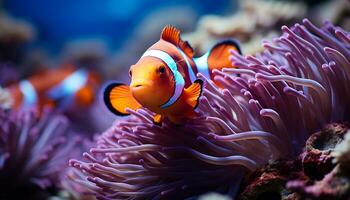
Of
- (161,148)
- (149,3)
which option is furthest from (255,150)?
(149,3)

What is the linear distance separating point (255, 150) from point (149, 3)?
27.4ft

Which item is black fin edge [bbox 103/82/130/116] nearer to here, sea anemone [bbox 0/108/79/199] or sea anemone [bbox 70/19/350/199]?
sea anemone [bbox 70/19/350/199]

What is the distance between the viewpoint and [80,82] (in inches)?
153

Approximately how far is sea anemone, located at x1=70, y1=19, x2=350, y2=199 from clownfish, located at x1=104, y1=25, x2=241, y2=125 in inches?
2.7

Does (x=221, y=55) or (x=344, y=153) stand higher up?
(x=221, y=55)

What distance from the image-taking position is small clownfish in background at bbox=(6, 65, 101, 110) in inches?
142

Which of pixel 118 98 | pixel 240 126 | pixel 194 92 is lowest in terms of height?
pixel 240 126

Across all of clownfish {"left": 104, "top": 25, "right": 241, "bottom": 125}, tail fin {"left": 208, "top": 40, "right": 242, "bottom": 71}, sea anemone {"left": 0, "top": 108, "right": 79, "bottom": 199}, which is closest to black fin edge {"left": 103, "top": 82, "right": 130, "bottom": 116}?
clownfish {"left": 104, "top": 25, "right": 241, "bottom": 125}

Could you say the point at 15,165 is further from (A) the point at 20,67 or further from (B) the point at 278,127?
(A) the point at 20,67

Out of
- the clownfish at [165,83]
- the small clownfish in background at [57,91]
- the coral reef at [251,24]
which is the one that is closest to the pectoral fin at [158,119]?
the clownfish at [165,83]

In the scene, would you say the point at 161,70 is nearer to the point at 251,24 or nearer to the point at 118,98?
the point at 118,98

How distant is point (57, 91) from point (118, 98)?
2.28 metres

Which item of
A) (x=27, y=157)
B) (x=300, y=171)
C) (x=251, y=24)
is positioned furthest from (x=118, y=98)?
(x=251, y=24)

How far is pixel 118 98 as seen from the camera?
165 cm
